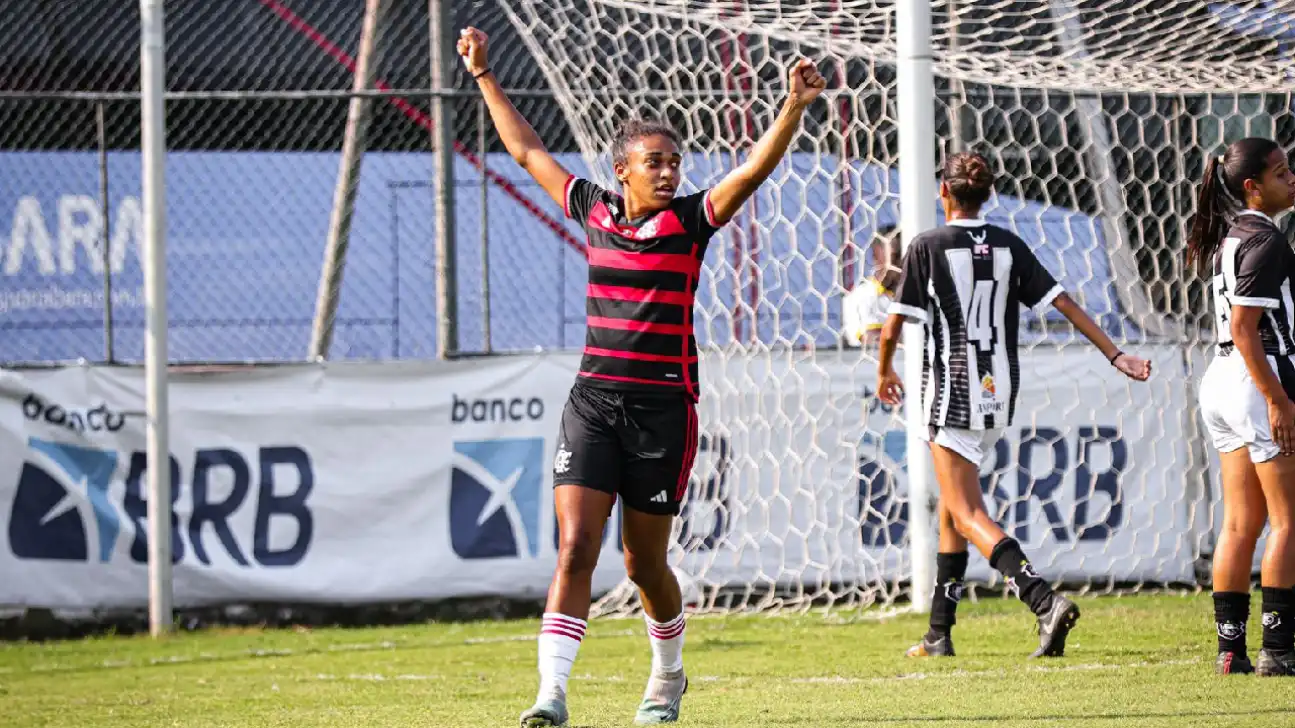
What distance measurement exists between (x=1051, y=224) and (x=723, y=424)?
6.77ft

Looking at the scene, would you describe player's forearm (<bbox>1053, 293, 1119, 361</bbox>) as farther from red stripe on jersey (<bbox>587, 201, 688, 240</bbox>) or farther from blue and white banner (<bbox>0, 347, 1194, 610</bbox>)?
blue and white banner (<bbox>0, 347, 1194, 610</bbox>)

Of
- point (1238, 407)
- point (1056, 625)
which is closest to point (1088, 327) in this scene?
point (1238, 407)

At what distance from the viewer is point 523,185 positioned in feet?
34.0

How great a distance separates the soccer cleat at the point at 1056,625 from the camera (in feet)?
20.5

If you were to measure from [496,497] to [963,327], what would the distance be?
3729 millimetres

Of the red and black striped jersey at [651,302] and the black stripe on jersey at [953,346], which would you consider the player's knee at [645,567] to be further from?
the black stripe on jersey at [953,346]

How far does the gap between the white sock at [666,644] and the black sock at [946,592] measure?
1.83 m

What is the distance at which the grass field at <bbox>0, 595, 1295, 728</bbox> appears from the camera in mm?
5176

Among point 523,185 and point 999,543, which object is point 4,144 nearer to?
point 523,185

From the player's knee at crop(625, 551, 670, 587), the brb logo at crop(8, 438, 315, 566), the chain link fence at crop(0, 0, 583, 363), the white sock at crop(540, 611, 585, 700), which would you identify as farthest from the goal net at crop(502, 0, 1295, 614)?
the white sock at crop(540, 611, 585, 700)

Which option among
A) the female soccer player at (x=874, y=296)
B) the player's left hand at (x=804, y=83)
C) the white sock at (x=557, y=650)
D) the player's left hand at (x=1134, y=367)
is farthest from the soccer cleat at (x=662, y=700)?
the female soccer player at (x=874, y=296)

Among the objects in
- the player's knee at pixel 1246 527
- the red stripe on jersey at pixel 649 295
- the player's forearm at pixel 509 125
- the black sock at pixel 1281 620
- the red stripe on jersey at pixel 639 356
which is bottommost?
the black sock at pixel 1281 620

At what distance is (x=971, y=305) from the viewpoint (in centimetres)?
671

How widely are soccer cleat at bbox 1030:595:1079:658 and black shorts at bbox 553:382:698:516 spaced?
1.95 m
